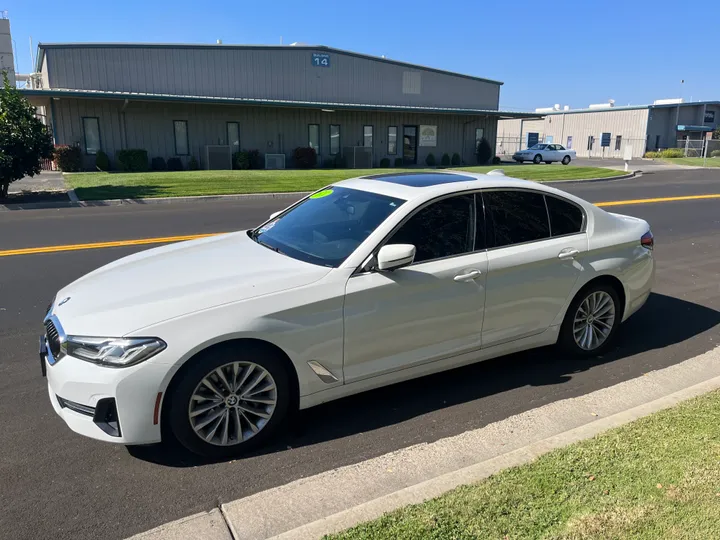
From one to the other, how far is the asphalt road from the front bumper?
0.31 m

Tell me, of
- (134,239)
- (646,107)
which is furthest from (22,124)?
(646,107)

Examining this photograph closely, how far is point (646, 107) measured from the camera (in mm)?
55938

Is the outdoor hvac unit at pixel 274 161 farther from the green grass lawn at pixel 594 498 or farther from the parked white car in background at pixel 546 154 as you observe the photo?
the green grass lawn at pixel 594 498

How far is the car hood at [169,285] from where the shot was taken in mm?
3221

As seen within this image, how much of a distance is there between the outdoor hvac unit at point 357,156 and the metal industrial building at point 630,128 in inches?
1045

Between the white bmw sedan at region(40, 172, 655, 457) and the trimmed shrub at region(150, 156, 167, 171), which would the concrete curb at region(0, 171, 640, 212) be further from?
the white bmw sedan at region(40, 172, 655, 457)

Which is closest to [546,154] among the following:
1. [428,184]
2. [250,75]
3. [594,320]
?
[250,75]

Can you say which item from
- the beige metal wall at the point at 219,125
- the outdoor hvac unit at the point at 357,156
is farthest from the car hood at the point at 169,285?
the outdoor hvac unit at the point at 357,156

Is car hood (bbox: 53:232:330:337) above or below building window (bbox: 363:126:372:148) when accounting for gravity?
below

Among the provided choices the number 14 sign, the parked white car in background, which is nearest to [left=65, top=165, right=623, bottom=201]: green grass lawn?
the number 14 sign

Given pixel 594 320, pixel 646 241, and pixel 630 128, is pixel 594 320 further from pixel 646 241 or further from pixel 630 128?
pixel 630 128

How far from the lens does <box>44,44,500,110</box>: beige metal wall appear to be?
2698 centimetres

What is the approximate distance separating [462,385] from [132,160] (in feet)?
82.5

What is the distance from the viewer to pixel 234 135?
30.0 meters
